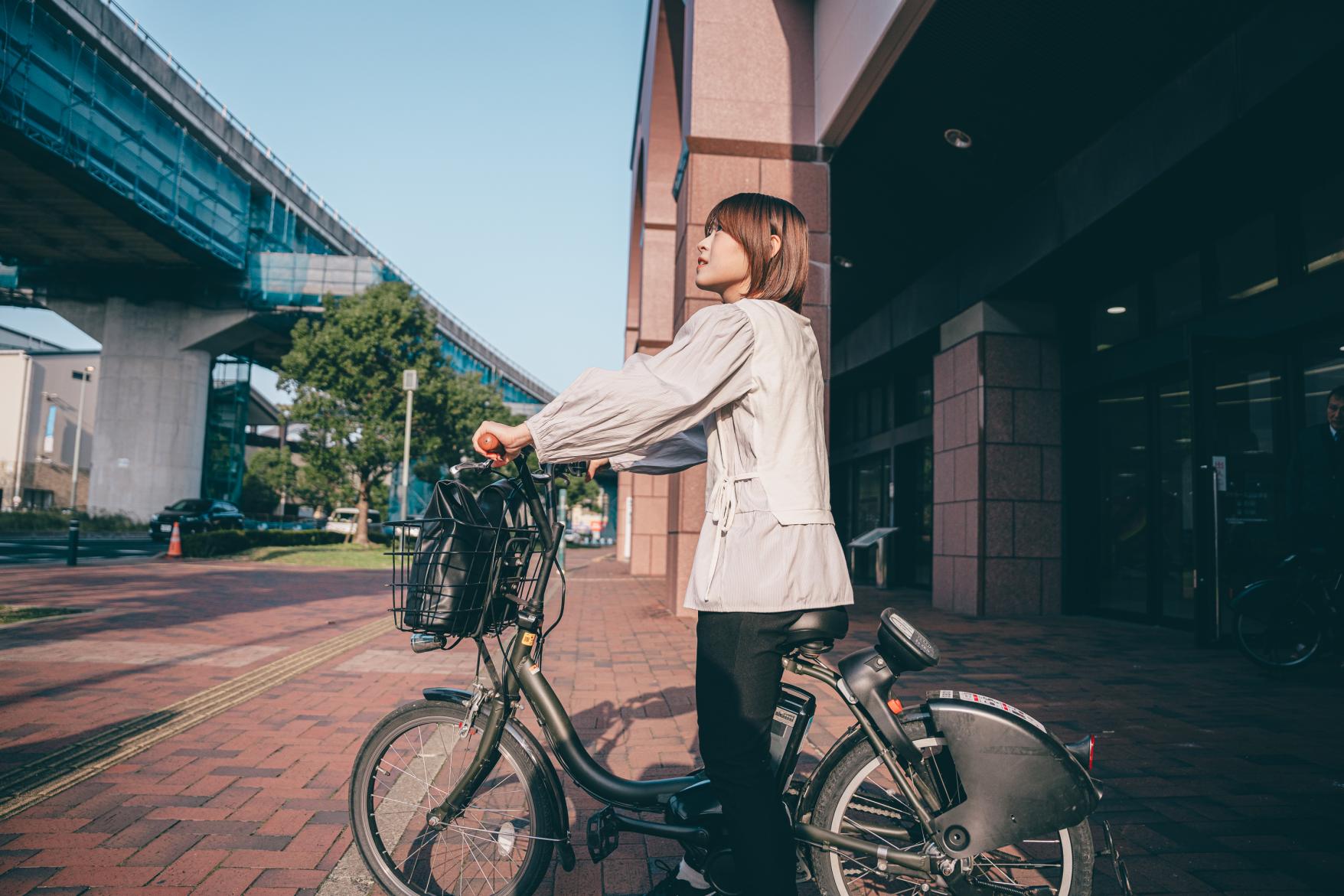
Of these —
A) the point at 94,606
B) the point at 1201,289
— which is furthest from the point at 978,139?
the point at 94,606

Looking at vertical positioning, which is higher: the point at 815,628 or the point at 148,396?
the point at 148,396

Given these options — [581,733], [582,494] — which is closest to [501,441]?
[581,733]

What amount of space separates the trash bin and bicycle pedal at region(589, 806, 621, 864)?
9672 millimetres

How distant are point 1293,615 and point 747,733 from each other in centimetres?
561

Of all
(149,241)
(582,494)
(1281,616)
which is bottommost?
(1281,616)

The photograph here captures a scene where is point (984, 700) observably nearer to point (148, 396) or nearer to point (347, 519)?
point (148, 396)

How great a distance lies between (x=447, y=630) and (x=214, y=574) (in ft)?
44.9

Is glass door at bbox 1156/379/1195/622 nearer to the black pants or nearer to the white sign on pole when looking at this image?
the white sign on pole

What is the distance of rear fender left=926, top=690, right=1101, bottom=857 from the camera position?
171cm

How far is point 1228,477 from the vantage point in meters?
6.72

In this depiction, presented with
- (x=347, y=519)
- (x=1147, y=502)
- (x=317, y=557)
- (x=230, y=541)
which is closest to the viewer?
(x=1147, y=502)

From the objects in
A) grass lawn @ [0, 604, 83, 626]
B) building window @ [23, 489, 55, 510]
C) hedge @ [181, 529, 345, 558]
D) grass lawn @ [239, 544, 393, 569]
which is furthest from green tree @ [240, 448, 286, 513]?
grass lawn @ [0, 604, 83, 626]

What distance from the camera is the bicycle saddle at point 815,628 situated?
172cm

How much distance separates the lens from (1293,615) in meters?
5.55
